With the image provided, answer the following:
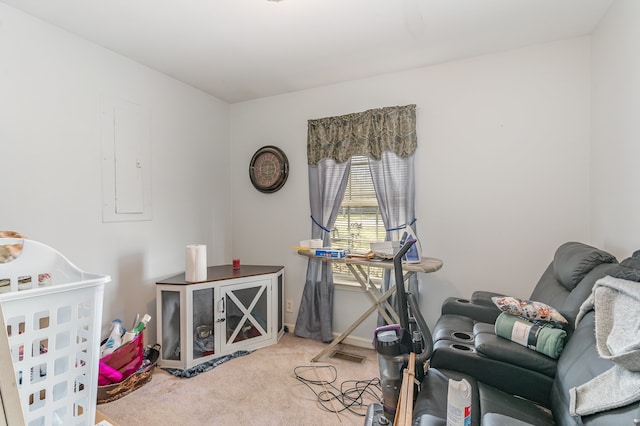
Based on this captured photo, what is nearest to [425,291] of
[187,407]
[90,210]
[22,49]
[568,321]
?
[568,321]

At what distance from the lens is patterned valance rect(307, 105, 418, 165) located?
8.93 ft

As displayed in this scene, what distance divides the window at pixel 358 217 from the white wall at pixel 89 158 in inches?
57.1

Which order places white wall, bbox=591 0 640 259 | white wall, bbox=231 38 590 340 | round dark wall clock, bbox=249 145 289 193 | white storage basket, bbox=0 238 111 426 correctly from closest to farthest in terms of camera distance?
white storage basket, bbox=0 238 111 426, white wall, bbox=591 0 640 259, white wall, bbox=231 38 590 340, round dark wall clock, bbox=249 145 289 193

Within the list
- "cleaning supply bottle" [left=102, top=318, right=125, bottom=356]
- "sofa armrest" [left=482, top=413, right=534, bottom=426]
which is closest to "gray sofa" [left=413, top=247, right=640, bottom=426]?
"sofa armrest" [left=482, top=413, right=534, bottom=426]

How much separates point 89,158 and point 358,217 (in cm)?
226

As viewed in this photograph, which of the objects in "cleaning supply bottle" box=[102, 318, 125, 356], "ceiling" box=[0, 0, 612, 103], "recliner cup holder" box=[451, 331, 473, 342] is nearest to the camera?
"recliner cup holder" box=[451, 331, 473, 342]

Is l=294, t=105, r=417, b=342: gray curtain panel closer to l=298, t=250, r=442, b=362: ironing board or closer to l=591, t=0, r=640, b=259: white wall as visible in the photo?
l=298, t=250, r=442, b=362: ironing board

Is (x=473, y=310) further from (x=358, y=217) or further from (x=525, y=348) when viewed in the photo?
(x=358, y=217)

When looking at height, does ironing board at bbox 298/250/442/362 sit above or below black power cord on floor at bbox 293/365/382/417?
above

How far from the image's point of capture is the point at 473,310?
6.99ft

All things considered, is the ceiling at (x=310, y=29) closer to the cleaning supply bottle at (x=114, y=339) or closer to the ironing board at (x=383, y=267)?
the ironing board at (x=383, y=267)

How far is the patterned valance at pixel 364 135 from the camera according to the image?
2723mm

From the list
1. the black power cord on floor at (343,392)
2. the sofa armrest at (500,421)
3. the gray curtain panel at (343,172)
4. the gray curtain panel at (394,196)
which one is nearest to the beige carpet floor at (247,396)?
the black power cord on floor at (343,392)

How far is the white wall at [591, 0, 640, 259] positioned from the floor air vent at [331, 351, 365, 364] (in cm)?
194
